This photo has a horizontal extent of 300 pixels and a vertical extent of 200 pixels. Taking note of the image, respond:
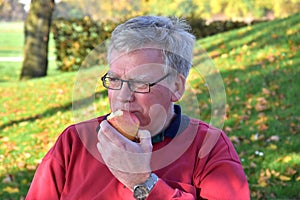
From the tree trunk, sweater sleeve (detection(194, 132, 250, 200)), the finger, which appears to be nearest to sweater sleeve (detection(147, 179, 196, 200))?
sweater sleeve (detection(194, 132, 250, 200))

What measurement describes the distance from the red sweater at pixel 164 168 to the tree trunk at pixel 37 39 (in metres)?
12.3

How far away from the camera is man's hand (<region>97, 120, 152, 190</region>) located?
1848 mm

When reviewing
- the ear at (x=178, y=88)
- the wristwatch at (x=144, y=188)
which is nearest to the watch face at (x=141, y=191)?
the wristwatch at (x=144, y=188)

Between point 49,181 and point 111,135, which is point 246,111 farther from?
point 111,135

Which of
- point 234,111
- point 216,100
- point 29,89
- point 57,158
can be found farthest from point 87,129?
point 29,89

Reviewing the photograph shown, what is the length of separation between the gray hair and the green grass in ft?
0.33

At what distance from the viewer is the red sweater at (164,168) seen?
2.10 meters

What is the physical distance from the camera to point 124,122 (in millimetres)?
1927

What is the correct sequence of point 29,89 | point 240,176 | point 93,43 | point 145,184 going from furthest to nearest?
1. point 93,43
2. point 29,89
3. point 240,176
4. point 145,184

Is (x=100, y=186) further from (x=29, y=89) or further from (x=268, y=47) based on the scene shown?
(x=29, y=89)

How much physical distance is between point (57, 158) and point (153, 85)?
48 cm

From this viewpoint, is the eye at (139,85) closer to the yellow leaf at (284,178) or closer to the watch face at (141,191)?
the watch face at (141,191)

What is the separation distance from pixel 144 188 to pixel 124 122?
0.77ft

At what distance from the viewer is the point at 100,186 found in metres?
2.13
